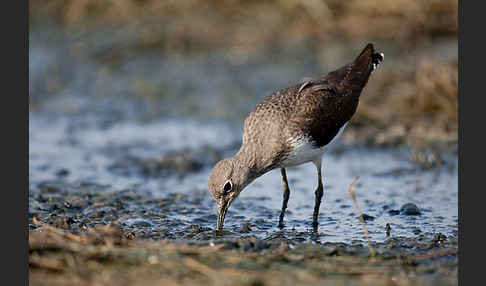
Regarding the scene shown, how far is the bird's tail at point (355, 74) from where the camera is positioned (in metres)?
7.98

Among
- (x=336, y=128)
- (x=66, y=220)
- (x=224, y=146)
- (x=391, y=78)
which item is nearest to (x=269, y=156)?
(x=336, y=128)

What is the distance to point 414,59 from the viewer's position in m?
11.9

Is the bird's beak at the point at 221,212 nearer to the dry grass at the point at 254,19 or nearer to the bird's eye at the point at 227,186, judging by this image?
the bird's eye at the point at 227,186

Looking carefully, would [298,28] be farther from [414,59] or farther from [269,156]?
[269,156]

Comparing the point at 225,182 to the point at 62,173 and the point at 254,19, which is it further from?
the point at 254,19

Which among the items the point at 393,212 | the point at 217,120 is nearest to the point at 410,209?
the point at 393,212

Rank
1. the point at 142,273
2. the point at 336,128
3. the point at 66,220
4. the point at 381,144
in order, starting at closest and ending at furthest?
the point at 142,273
the point at 66,220
the point at 336,128
the point at 381,144

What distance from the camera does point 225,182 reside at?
22.8 ft

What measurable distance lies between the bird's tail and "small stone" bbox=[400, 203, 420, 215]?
1.55 metres

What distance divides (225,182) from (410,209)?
7.12 ft

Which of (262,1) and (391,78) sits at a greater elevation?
(262,1)

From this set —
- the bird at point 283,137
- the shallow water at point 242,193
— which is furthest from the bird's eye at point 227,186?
the shallow water at point 242,193

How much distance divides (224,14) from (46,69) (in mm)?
3670

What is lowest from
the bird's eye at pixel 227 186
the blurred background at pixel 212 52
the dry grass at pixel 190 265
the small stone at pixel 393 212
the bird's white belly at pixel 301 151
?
the dry grass at pixel 190 265
